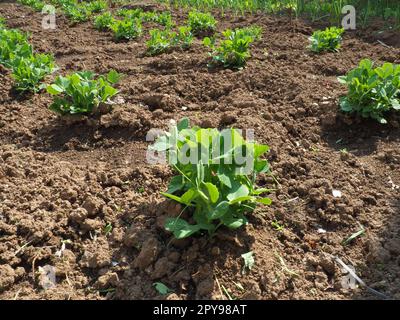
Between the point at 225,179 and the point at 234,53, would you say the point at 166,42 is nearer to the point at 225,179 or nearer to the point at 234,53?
the point at 234,53

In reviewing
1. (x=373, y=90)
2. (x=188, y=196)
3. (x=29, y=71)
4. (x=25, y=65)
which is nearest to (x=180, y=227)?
(x=188, y=196)

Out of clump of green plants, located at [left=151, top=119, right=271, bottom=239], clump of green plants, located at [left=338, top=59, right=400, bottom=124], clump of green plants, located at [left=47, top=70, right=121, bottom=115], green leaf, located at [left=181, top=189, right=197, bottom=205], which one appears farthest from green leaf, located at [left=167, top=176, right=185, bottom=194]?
clump of green plants, located at [left=338, top=59, right=400, bottom=124]

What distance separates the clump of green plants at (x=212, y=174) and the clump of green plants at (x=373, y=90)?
139 centimetres

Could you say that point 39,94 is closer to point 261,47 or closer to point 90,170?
point 90,170

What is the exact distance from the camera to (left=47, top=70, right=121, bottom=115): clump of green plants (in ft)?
11.1

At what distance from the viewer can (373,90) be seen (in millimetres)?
3154

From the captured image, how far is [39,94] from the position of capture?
13.5 ft

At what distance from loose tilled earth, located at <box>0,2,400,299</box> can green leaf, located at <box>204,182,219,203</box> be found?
27 centimetres

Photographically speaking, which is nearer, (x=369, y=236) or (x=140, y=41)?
(x=369, y=236)

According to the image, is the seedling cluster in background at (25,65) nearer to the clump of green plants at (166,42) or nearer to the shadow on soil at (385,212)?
the clump of green plants at (166,42)

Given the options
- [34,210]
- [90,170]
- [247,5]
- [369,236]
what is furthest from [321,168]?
[247,5]
